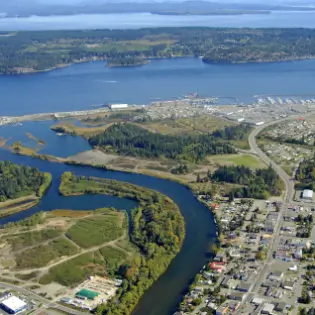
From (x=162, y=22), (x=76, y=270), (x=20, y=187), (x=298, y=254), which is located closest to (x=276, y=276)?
(x=298, y=254)

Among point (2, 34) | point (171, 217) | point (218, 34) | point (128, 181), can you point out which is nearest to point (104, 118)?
point (128, 181)

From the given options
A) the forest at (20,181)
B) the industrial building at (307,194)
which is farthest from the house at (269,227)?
the forest at (20,181)

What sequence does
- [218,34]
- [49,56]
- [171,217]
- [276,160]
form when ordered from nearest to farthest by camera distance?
[171,217]
[276,160]
[49,56]
[218,34]

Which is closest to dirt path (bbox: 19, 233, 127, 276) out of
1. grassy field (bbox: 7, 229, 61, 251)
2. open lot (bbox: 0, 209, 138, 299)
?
open lot (bbox: 0, 209, 138, 299)

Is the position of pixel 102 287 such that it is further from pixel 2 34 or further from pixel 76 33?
pixel 2 34

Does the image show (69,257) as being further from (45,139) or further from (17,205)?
(45,139)
